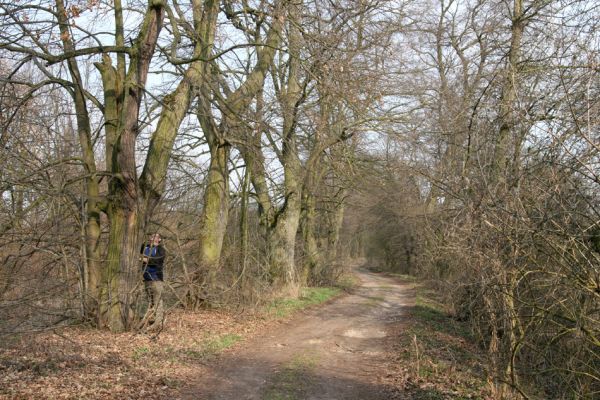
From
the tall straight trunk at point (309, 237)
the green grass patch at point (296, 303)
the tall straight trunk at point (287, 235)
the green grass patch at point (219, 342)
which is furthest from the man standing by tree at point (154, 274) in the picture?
the tall straight trunk at point (309, 237)

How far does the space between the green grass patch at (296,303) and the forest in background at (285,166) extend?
2.38ft

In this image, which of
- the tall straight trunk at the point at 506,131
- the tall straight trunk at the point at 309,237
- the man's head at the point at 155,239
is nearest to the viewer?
the tall straight trunk at the point at 506,131

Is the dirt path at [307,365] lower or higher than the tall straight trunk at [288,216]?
lower

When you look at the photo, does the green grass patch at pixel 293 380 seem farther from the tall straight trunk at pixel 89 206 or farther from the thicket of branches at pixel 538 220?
the tall straight trunk at pixel 89 206

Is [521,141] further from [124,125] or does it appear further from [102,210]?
[102,210]

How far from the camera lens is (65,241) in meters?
9.76

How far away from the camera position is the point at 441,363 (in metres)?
9.25

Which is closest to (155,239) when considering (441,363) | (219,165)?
(219,165)

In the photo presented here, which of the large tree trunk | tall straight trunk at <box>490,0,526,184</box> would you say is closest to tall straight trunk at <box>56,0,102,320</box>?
the large tree trunk

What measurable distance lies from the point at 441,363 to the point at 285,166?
31.5ft

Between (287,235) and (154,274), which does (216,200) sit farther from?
(287,235)

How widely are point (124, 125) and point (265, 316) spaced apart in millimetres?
6347

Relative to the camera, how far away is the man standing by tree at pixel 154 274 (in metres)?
10.4

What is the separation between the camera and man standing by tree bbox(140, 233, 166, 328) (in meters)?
10.4
